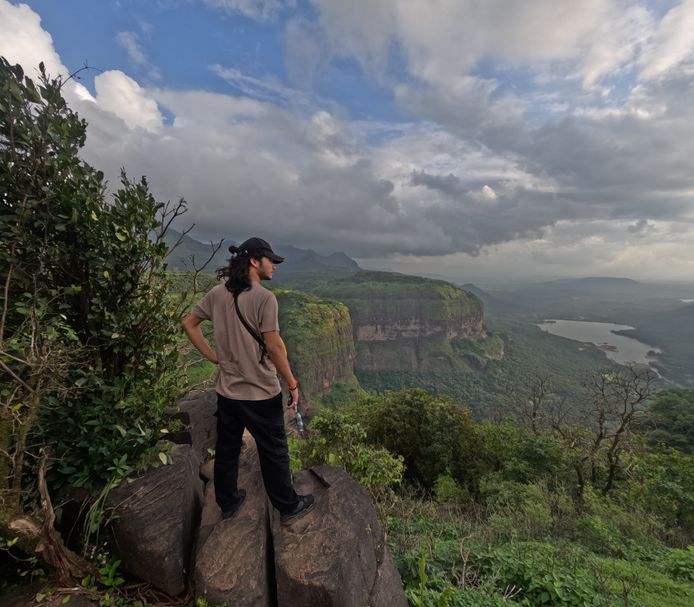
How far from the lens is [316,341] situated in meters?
85.1

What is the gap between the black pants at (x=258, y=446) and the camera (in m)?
3.52

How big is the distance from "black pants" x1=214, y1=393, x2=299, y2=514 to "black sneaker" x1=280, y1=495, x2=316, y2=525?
0.06 m

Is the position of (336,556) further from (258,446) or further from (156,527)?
(156,527)

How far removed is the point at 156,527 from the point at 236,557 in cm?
84

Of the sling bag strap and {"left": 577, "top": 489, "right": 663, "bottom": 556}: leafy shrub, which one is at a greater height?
the sling bag strap

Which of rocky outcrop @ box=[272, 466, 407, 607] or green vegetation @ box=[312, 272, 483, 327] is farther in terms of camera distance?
green vegetation @ box=[312, 272, 483, 327]

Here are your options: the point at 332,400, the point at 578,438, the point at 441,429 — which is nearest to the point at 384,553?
the point at 441,429

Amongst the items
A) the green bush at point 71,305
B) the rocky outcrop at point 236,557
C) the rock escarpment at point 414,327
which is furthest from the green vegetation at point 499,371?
the green bush at point 71,305

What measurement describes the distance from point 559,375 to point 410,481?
11921 cm

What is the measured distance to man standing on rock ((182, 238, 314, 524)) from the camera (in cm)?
341

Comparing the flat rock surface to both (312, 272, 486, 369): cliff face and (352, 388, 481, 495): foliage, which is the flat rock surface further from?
(312, 272, 486, 369): cliff face

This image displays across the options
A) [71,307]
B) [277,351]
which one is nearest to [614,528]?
[277,351]

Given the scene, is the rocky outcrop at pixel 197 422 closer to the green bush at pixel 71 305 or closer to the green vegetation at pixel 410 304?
the green bush at pixel 71 305

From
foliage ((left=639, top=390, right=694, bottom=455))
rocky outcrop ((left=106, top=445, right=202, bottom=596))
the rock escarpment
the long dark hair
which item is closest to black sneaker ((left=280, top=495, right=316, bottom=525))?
rocky outcrop ((left=106, top=445, right=202, bottom=596))
